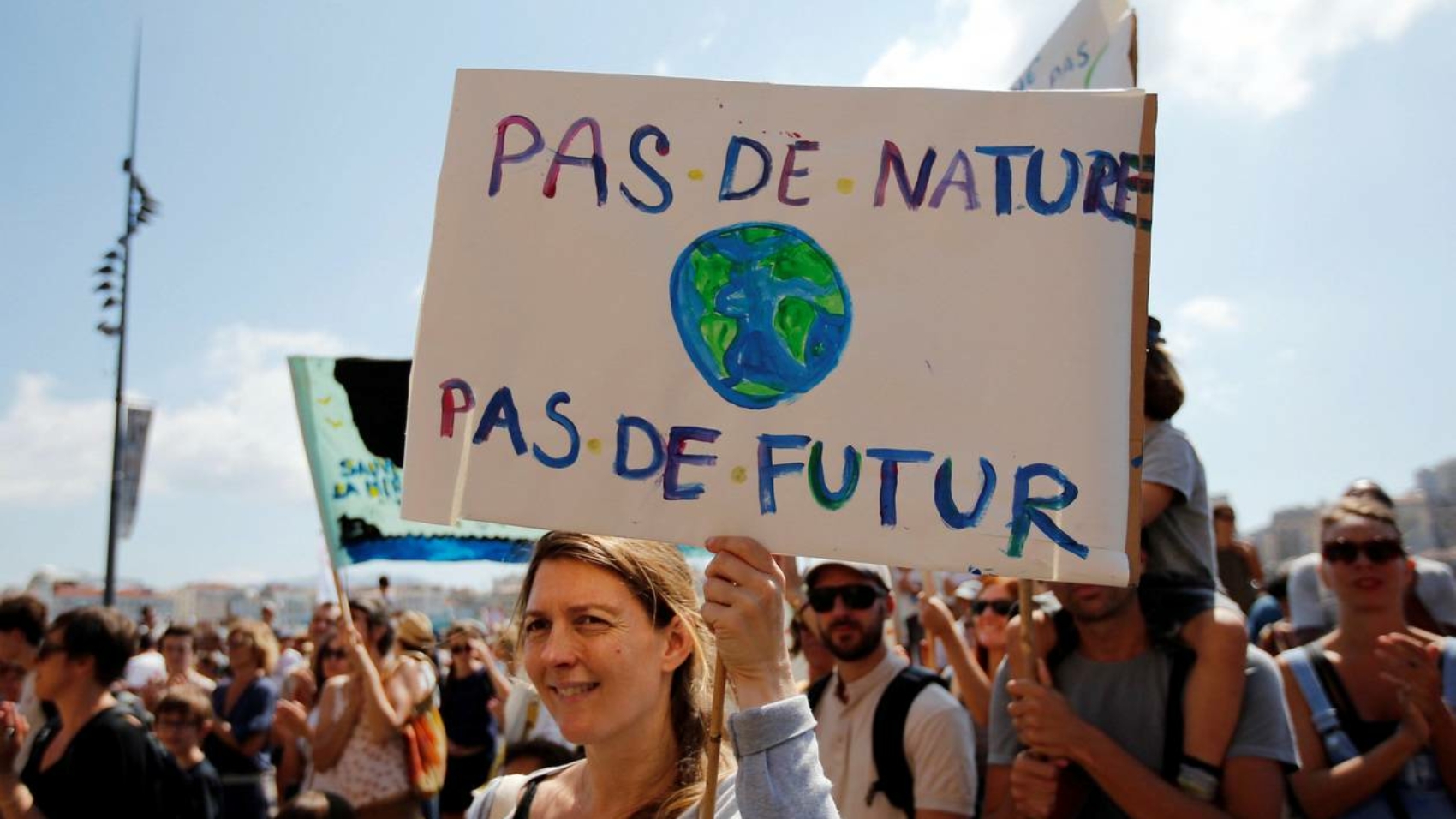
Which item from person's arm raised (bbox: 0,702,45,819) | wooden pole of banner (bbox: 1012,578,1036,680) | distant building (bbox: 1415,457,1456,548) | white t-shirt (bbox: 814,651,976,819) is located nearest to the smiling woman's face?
wooden pole of banner (bbox: 1012,578,1036,680)

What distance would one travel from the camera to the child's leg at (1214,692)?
2.39 m

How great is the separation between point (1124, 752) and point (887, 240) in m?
1.38

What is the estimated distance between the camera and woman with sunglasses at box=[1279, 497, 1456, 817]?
8.95 ft

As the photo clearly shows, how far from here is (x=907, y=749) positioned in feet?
10.1

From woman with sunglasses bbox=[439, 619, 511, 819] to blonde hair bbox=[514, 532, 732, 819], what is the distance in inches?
187

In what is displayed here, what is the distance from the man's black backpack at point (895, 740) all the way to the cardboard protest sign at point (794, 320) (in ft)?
5.11

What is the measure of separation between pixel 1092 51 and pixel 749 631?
10.3 feet

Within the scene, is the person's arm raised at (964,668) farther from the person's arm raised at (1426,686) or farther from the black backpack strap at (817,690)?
the person's arm raised at (1426,686)

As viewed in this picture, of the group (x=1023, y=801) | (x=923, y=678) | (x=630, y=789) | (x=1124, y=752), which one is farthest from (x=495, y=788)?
(x=923, y=678)

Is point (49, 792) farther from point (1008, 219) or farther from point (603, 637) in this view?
point (1008, 219)

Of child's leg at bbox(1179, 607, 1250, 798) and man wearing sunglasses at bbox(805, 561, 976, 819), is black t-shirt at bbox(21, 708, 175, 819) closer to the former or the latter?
man wearing sunglasses at bbox(805, 561, 976, 819)

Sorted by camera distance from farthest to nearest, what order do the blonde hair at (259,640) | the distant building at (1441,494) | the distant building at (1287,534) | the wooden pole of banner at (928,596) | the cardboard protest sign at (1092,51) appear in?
the distant building at (1287,534), the distant building at (1441,494), the blonde hair at (259,640), the wooden pole of banner at (928,596), the cardboard protest sign at (1092,51)

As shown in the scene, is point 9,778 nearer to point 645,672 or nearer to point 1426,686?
point 645,672

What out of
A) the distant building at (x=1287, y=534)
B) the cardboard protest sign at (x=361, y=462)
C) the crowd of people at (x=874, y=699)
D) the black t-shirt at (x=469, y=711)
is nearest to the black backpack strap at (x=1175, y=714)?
the crowd of people at (x=874, y=699)
